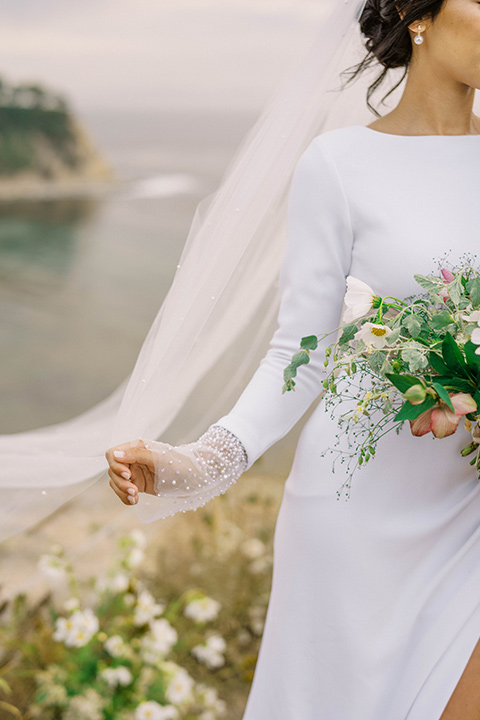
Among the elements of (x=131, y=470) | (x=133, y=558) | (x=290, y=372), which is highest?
(x=290, y=372)

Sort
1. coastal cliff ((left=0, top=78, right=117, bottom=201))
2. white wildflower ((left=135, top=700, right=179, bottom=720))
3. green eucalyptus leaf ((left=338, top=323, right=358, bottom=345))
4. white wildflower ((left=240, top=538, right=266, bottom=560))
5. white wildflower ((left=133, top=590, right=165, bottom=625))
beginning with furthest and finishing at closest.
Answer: coastal cliff ((left=0, top=78, right=117, bottom=201)), white wildflower ((left=240, top=538, right=266, bottom=560)), white wildflower ((left=133, top=590, right=165, bottom=625)), white wildflower ((left=135, top=700, right=179, bottom=720)), green eucalyptus leaf ((left=338, top=323, right=358, bottom=345))

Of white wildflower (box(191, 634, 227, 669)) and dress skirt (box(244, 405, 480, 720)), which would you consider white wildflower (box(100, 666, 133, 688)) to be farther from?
dress skirt (box(244, 405, 480, 720))

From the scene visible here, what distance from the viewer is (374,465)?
3.89ft

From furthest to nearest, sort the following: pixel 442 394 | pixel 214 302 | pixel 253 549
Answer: pixel 253 549
pixel 214 302
pixel 442 394

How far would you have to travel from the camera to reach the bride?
3.77ft

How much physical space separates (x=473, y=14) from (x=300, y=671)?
3.62 ft

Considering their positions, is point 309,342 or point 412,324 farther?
point 309,342

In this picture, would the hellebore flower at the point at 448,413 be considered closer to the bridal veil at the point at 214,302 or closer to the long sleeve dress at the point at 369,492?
the long sleeve dress at the point at 369,492

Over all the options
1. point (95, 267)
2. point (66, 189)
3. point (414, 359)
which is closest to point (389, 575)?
point (414, 359)

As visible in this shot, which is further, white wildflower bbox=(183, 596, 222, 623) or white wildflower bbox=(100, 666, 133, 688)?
white wildflower bbox=(183, 596, 222, 623)

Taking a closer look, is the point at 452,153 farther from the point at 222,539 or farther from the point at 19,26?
the point at 19,26

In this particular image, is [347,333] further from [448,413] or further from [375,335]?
[448,413]

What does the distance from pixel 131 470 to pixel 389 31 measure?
34.6 inches

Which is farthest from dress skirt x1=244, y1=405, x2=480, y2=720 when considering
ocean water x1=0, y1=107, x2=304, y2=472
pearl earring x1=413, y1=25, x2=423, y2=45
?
ocean water x1=0, y1=107, x2=304, y2=472
